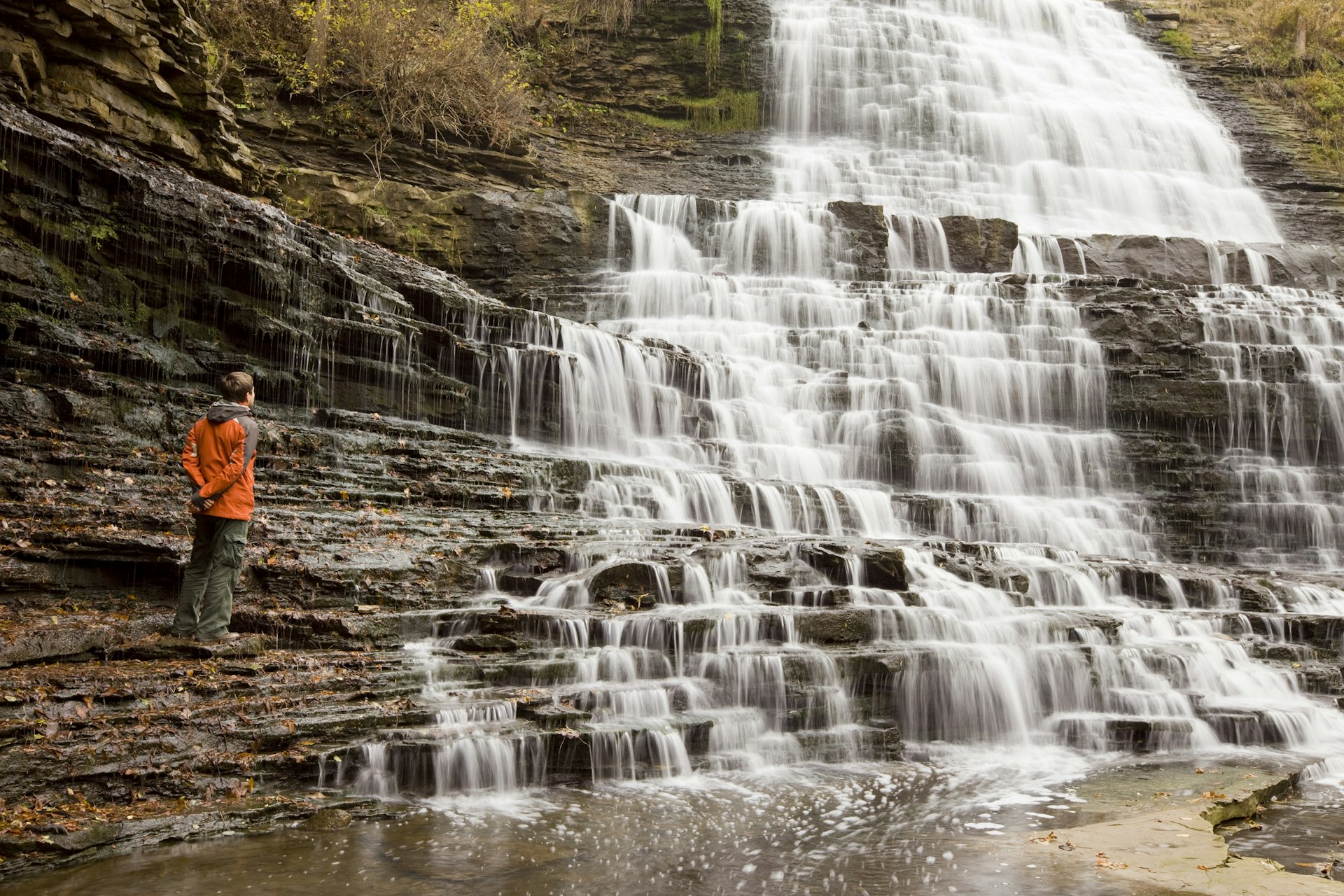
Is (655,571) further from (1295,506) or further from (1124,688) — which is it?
(1295,506)

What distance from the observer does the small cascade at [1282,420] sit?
14008 mm

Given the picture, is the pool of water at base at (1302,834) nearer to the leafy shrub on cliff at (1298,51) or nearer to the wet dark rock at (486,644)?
the wet dark rock at (486,644)

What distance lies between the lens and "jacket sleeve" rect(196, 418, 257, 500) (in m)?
6.33

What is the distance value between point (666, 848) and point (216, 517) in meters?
3.83

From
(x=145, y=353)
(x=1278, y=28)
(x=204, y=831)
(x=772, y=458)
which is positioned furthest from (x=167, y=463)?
(x=1278, y=28)

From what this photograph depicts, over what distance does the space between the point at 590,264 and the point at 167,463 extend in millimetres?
10933

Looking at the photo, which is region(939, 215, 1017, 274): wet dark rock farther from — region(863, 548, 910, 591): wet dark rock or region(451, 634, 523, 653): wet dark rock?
region(451, 634, 523, 653): wet dark rock

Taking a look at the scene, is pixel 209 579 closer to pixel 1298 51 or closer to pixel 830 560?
pixel 830 560

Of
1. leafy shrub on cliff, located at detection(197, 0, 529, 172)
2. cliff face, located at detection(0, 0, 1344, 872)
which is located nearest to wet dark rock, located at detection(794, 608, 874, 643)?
cliff face, located at detection(0, 0, 1344, 872)

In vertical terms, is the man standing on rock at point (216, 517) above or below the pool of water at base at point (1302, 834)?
above

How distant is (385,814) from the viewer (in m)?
5.32

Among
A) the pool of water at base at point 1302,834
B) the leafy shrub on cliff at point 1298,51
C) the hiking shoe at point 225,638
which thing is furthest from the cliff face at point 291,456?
the leafy shrub on cliff at point 1298,51

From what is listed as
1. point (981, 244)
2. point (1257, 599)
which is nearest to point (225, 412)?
point (1257, 599)

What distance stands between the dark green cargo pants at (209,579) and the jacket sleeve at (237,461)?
0.20m
